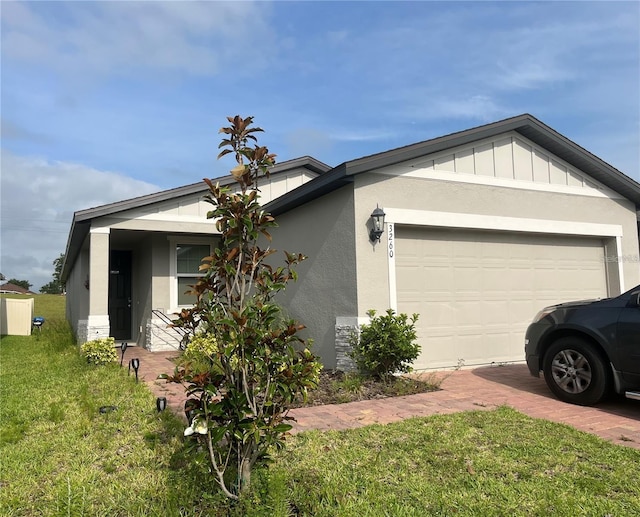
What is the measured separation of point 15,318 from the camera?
17.4 m

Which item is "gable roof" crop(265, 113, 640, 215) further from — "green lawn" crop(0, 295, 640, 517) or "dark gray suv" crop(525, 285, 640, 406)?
"green lawn" crop(0, 295, 640, 517)

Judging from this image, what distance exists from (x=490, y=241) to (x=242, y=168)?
6.55m

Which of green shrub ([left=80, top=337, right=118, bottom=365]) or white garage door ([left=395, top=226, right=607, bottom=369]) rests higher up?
white garage door ([left=395, top=226, right=607, bottom=369])

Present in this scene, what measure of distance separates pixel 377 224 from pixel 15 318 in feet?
53.5

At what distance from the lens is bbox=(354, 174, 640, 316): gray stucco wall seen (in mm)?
7242

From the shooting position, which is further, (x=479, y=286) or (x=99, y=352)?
(x=99, y=352)

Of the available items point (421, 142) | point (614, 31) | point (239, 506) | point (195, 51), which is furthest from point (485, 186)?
point (239, 506)

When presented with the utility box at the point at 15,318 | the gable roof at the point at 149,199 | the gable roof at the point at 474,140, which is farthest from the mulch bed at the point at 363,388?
the utility box at the point at 15,318

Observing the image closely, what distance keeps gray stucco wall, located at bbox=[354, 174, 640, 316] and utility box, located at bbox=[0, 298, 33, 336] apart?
15845 millimetres

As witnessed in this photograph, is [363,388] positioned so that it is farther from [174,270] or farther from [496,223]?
[174,270]

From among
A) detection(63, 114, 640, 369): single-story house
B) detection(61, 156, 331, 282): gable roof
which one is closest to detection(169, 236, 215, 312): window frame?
detection(63, 114, 640, 369): single-story house

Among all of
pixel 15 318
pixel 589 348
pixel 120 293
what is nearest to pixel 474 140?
pixel 589 348

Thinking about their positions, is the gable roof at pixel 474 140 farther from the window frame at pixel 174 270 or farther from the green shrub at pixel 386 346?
the window frame at pixel 174 270

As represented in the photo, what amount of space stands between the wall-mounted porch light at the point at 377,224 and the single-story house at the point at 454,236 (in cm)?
6
